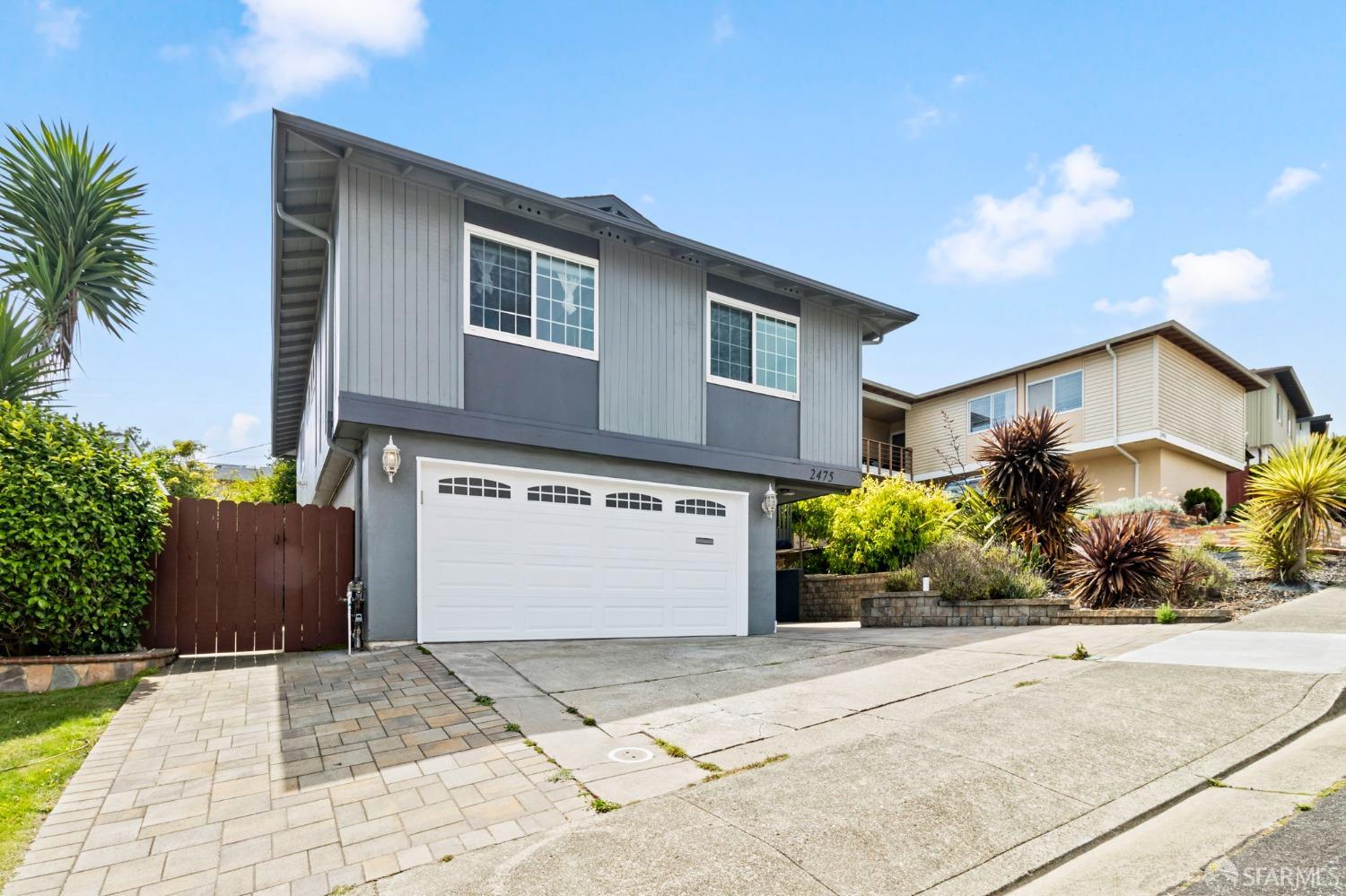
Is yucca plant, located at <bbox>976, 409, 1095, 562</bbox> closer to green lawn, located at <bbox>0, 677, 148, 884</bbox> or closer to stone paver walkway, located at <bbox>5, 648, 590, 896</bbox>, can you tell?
stone paver walkway, located at <bbox>5, 648, 590, 896</bbox>

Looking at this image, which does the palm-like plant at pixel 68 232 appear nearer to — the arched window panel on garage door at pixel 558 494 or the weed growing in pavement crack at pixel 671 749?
the arched window panel on garage door at pixel 558 494

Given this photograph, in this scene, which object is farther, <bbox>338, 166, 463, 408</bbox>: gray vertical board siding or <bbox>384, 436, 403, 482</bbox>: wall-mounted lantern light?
Result: <bbox>338, 166, 463, 408</bbox>: gray vertical board siding

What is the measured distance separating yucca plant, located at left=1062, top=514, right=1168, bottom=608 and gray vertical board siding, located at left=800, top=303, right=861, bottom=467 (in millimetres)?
3921

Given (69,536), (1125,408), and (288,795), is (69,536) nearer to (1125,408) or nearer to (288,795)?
(288,795)

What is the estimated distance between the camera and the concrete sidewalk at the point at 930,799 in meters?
3.22

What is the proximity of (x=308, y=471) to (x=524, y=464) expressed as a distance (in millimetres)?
7223

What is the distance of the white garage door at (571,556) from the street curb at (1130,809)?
702 centimetres

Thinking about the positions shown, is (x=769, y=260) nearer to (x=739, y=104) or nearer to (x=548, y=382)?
(x=739, y=104)

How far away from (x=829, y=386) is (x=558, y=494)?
5.45 metres

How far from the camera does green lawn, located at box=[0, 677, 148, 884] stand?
151 inches

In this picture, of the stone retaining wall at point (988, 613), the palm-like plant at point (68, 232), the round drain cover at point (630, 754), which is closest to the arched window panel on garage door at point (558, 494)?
the stone retaining wall at point (988, 613)

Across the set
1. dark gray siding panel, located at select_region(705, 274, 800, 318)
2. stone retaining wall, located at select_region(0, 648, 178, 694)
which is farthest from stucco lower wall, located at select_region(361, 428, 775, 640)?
dark gray siding panel, located at select_region(705, 274, 800, 318)

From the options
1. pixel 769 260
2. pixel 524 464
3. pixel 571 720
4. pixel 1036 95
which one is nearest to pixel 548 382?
pixel 524 464

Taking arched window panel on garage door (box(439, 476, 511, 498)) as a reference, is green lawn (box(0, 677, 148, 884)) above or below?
below
